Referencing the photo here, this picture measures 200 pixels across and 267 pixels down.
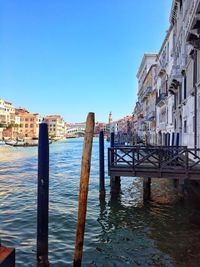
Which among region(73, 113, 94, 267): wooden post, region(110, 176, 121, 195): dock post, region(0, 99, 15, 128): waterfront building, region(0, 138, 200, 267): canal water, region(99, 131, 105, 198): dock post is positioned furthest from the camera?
region(0, 99, 15, 128): waterfront building

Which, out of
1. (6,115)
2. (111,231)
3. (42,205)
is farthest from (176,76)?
(6,115)

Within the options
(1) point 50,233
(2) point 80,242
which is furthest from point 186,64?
(2) point 80,242

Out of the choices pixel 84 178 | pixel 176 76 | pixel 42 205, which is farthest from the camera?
pixel 176 76

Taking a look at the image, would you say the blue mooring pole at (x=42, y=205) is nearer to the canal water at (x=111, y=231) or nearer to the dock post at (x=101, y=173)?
the canal water at (x=111, y=231)

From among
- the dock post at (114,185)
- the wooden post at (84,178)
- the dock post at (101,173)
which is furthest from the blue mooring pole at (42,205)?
the dock post at (101,173)

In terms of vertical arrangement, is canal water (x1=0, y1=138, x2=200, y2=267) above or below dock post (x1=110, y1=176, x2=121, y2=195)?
below

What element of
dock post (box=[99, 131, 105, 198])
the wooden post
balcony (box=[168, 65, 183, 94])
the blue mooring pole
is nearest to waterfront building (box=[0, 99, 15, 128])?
balcony (box=[168, 65, 183, 94])

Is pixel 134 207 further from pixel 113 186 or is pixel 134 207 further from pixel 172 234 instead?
pixel 172 234

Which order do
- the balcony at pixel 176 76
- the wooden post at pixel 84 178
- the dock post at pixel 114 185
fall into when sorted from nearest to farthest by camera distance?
1. the wooden post at pixel 84 178
2. the dock post at pixel 114 185
3. the balcony at pixel 176 76

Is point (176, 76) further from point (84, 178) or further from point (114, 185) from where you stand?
point (84, 178)

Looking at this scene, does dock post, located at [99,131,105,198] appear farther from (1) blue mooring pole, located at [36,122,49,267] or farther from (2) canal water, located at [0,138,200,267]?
(1) blue mooring pole, located at [36,122,49,267]

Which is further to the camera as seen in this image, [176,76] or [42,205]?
[176,76]

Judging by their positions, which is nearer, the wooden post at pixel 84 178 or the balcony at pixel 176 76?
the wooden post at pixel 84 178

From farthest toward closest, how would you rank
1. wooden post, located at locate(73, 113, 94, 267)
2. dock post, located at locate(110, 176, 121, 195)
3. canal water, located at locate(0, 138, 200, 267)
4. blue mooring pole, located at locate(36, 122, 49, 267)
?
1. dock post, located at locate(110, 176, 121, 195)
2. canal water, located at locate(0, 138, 200, 267)
3. blue mooring pole, located at locate(36, 122, 49, 267)
4. wooden post, located at locate(73, 113, 94, 267)
